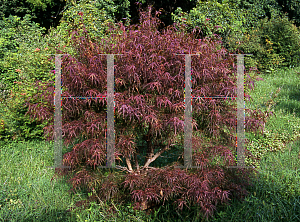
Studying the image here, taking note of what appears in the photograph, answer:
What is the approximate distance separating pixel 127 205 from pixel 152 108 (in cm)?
164

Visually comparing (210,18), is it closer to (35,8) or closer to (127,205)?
(127,205)

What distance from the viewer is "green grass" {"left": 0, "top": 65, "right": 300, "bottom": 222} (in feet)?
11.8

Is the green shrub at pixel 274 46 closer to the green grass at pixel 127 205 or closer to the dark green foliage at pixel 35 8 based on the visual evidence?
the green grass at pixel 127 205

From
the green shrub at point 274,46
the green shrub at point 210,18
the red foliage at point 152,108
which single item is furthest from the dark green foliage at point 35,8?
the red foliage at point 152,108

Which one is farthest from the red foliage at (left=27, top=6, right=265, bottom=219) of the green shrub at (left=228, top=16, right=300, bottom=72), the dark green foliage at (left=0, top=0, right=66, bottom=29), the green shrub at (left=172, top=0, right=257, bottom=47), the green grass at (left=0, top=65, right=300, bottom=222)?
the dark green foliage at (left=0, top=0, right=66, bottom=29)

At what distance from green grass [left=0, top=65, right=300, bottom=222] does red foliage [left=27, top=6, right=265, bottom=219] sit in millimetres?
477

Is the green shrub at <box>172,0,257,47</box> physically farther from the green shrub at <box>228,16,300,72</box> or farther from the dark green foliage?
the dark green foliage

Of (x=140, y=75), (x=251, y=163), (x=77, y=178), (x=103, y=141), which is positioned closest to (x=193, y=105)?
(x=140, y=75)

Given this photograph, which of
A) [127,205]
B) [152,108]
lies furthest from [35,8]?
[152,108]

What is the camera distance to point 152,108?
3137mm

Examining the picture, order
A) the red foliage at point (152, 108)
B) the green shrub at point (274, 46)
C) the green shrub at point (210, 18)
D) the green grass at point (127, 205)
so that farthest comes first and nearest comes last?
the green shrub at point (274, 46)
the green shrub at point (210, 18)
the green grass at point (127, 205)
the red foliage at point (152, 108)

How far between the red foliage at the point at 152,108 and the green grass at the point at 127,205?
0.48m

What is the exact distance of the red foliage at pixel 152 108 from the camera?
309cm

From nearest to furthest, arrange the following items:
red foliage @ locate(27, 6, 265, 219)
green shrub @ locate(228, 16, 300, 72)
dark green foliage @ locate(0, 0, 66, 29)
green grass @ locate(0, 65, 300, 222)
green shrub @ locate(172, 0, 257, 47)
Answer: red foliage @ locate(27, 6, 265, 219)
green grass @ locate(0, 65, 300, 222)
green shrub @ locate(172, 0, 257, 47)
green shrub @ locate(228, 16, 300, 72)
dark green foliage @ locate(0, 0, 66, 29)
